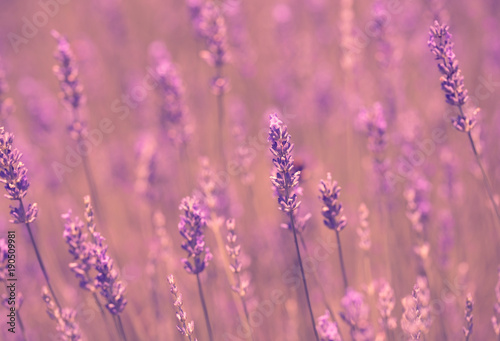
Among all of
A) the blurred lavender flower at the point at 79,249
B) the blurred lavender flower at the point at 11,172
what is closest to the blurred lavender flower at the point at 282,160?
the blurred lavender flower at the point at 79,249

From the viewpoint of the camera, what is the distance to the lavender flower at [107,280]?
163 centimetres

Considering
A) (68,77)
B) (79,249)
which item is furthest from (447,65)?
(68,77)

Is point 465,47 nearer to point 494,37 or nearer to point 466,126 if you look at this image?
point 494,37

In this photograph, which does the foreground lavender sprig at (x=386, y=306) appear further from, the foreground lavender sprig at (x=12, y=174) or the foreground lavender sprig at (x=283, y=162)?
the foreground lavender sprig at (x=12, y=174)

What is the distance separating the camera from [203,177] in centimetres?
222

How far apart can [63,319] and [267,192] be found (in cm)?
247

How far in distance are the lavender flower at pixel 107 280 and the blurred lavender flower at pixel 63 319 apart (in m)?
0.19

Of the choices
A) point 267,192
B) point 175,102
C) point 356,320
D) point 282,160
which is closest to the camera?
point 282,160

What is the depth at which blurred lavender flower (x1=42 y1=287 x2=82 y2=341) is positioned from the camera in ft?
5.47

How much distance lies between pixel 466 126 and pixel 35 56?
6.27 meters

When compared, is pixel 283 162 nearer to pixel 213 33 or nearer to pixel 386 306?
pixel 386 306

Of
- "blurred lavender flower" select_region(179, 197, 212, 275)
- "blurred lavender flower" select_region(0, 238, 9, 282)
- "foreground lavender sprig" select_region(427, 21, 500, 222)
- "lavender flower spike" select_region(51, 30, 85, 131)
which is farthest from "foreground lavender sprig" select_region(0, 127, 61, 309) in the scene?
"foreground lavender sprig" select_region(427, 21, 500, 222)

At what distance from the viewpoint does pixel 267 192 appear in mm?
4062

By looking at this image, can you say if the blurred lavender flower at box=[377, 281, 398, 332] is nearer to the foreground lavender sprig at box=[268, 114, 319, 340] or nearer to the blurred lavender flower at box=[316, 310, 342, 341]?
the blurred lavender flower at box=[316, 310, 342, 341]
